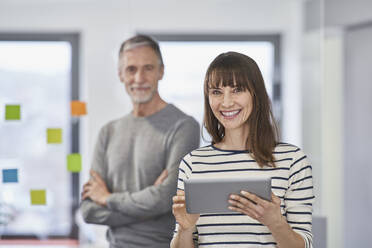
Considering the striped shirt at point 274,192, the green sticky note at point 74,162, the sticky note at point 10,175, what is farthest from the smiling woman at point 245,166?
the sticky note at point 10,175

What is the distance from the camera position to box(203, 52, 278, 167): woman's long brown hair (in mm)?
1582

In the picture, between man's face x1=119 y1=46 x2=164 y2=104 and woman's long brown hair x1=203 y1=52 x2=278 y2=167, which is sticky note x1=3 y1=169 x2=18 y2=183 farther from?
woman's long brown hair x1=203 y1=52 x2=278 y2=167

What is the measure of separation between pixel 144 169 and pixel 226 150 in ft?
1.75

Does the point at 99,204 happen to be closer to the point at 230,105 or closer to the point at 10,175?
the point at 10,175

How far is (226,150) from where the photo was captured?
1616 millimetres

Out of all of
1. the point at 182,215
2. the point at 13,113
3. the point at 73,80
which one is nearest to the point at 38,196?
the point at 13,113

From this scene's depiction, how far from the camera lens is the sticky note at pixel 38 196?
240cm

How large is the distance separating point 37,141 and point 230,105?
3.94 feet

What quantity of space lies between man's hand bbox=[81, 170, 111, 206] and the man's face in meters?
0.37

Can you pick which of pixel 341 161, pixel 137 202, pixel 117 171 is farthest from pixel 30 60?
pixel 341 161

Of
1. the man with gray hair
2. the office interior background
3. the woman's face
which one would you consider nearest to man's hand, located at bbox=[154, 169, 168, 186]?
the man with gray hair

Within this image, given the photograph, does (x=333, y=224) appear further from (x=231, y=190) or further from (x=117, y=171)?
(x=231, y=190)

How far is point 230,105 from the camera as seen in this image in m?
1.58

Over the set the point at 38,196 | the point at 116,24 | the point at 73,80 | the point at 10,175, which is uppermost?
the point at 116,24
